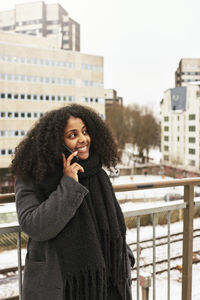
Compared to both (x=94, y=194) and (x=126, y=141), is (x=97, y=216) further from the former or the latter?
(x=126, y=141)

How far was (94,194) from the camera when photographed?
1420 millimetres

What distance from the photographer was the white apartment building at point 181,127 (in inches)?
1358

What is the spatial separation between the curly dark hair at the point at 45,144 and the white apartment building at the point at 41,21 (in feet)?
256

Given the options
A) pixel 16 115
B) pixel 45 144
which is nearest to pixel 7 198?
pixel 45 144

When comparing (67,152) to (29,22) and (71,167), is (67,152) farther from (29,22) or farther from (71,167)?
(29,22)

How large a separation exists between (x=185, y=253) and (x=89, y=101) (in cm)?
3611

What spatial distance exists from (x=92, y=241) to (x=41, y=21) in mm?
81547

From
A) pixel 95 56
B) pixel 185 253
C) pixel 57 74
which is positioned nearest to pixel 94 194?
pixel 185 253

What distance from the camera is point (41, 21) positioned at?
75.0 metres

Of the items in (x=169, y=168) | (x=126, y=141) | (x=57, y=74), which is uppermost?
(x=57, y=74)

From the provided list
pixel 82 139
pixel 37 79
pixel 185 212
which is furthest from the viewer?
pixel 37 79

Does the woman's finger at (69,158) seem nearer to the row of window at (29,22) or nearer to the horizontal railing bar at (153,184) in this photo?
the horizontal railing bar at (153,184)

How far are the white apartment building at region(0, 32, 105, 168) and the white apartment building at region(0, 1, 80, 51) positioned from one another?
1564 inches

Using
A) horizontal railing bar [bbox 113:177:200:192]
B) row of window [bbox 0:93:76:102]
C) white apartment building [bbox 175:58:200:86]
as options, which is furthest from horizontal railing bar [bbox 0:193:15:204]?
white apartment building [bbox 175:58:200:86]
